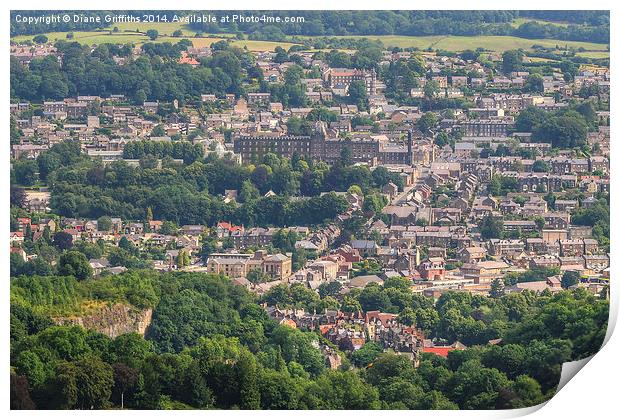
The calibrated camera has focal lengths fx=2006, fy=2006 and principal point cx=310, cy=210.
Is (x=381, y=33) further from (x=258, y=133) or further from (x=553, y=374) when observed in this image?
(x=553, y=374)

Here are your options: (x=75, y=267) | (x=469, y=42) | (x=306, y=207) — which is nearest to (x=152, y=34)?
(x=306, y=207)

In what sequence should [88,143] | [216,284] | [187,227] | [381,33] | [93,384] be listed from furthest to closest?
[381,33] < [88,143] < [187,227] < [216,284] < [93,384]

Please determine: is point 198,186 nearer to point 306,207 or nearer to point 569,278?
point 306,207

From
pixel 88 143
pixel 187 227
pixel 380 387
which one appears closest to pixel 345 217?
pixel 187 227

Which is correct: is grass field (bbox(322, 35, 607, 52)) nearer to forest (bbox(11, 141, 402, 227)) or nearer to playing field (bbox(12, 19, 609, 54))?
playing field (bbox(12, 19, 609, 54))

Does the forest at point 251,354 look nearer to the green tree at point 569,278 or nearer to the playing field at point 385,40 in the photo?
the green tree at point 569,278

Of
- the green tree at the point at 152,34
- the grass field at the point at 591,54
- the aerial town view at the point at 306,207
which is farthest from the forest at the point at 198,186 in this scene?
the grass field at the point at 591,54
